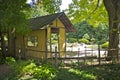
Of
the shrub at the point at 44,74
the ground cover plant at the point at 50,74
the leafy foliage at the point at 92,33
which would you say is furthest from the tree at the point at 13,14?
the leafy foliage at the point at 92,33

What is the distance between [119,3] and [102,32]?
4247cm

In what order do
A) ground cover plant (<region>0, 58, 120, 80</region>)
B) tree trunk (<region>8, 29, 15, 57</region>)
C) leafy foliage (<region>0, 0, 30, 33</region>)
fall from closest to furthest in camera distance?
ground cover plant (<region>0, 58, 120, 80</region>)
leafy foliage (<region>0, 0, 30, 33</region>)
tree trunk (<region>8, 29, 15, 57</region>)

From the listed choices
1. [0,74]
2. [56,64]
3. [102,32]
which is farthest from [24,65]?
[102,32]

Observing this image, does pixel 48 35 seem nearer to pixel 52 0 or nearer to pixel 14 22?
pixel 52 0

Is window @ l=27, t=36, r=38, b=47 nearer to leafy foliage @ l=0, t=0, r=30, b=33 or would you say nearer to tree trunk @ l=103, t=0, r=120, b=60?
tree trunk @ l=103, t=0, r=120, b=60

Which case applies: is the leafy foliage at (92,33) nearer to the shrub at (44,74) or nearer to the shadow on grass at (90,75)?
the shadow on grass at (90,75)

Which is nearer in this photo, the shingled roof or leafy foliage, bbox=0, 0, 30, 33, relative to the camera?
leafy foliage, bbox=0, 0, 30, 33

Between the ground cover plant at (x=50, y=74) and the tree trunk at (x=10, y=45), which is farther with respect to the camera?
the tree trunk at (x=10, y=45)

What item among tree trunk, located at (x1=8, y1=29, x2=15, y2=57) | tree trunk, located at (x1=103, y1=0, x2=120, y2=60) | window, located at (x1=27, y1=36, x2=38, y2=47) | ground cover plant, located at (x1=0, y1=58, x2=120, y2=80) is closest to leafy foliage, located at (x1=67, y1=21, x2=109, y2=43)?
window, located at (x1=27, y1=36, x2=38, y2=47)

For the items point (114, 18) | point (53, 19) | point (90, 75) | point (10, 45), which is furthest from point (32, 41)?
point (90, 75)

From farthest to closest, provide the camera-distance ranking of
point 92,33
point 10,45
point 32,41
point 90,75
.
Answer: point 92,33 < point 32,41 < point 10,45 < point 90,75

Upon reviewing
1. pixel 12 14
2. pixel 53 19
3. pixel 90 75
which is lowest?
pixel 90 75

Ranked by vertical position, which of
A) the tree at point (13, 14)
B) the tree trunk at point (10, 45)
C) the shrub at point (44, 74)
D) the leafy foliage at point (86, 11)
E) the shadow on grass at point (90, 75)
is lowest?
the shadow on grass at point (90, 75)

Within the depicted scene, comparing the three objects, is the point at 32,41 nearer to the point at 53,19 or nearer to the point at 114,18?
the point at 53,19
